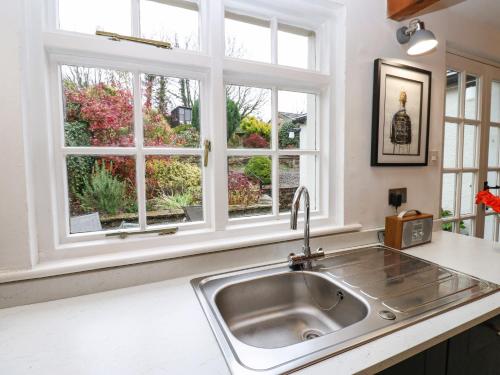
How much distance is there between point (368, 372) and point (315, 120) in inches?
46.3

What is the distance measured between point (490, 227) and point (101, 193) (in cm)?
289

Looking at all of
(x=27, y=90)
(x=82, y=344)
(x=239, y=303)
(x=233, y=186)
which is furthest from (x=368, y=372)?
(x=27, y=90)

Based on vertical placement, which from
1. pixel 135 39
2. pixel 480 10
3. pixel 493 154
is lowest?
pixel 493 154

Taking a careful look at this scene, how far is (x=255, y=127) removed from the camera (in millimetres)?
1284

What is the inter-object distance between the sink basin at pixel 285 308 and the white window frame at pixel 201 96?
0.85 feet

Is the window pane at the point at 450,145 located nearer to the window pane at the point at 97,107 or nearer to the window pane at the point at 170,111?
the window pane at the point at 170,111

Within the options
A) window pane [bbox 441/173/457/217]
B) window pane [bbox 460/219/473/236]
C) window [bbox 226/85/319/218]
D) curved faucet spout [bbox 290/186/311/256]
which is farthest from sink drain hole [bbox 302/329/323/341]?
window pane [bbox 460/219/473/236]

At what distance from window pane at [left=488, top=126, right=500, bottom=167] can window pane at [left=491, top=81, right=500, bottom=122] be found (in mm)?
89

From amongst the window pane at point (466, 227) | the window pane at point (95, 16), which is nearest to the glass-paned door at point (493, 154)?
the window pane at point (466, 227)

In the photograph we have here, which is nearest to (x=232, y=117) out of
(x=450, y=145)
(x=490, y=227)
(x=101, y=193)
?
(x=101, y=193)

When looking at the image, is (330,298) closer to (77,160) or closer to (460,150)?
(77,160)

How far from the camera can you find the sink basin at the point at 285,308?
3.14 ft

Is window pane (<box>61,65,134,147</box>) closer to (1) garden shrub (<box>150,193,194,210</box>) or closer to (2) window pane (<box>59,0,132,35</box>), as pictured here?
(2) window pane (<box>59,0,132,35</box>)

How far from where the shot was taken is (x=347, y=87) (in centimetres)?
132
